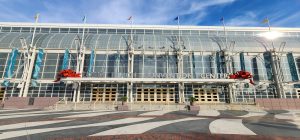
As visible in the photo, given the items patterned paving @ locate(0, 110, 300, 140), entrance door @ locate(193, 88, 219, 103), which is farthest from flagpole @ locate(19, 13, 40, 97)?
entrance door @ locate(193, 88, 219, 103)

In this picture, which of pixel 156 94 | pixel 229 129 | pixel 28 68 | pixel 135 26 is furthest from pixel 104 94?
pixel 135 26

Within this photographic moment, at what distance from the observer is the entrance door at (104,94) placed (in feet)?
108

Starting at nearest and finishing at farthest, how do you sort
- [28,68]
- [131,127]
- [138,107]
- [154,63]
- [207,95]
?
[131,127], [138,107], [28,68], [207,95], [154,63]

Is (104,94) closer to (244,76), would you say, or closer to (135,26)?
(244,76)

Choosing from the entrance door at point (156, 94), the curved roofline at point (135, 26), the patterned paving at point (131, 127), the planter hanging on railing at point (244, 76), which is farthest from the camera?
the curved roofline at point (135, 26)

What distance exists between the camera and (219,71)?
1403 inches

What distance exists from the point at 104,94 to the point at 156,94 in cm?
1020

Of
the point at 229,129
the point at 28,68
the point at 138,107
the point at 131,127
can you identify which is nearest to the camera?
the point at 229,129

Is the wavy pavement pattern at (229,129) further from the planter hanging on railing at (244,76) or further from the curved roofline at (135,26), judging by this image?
the curved roofline at (135,26)

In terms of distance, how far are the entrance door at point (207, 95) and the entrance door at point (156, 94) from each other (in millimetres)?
4938

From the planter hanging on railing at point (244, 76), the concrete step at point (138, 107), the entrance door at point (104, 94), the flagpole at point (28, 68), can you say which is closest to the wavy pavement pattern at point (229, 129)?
the concrete step at point (138, 107)

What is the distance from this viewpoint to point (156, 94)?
3353cm

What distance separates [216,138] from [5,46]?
42.8 meters

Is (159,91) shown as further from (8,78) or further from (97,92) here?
(8,78)
